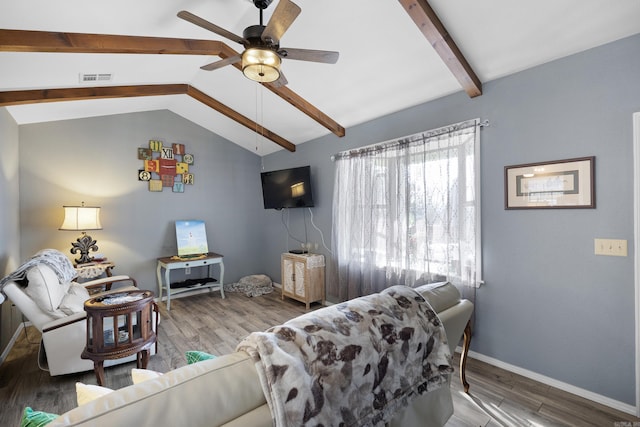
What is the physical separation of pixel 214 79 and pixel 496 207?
3.46 metres

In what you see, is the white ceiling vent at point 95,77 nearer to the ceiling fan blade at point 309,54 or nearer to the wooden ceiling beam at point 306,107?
the wooden ceiling beam at point 306,107

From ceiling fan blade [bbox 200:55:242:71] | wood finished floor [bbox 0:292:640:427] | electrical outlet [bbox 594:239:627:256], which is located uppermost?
ceiling fan blade [bbox 200:55:242:71]

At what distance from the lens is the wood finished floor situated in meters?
1.89

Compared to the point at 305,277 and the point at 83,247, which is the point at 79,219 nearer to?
the point at 83,247

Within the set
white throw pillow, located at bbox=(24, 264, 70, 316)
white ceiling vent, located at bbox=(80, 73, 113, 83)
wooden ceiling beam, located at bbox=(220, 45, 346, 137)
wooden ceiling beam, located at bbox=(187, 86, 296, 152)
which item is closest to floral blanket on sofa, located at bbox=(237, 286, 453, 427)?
white throw pillow, located at bbox=(24, 264, 70, 316)

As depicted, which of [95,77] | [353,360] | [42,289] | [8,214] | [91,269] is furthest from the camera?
[91,269]

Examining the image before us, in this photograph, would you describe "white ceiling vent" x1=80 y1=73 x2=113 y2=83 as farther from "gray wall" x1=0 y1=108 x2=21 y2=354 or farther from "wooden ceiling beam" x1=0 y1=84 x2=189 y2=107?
"gray wall" x1=0 y1=108 x2=21 y2=354

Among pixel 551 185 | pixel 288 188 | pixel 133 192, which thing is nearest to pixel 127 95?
pixel 133 192

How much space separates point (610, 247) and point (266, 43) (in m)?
2.74

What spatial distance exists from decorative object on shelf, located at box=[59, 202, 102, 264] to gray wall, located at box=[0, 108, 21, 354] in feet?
1.42

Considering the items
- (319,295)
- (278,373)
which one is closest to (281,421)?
(278,373)

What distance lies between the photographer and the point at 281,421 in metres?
0.81

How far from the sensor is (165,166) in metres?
4.53

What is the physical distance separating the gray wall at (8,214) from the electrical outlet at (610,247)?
498 centimetres
